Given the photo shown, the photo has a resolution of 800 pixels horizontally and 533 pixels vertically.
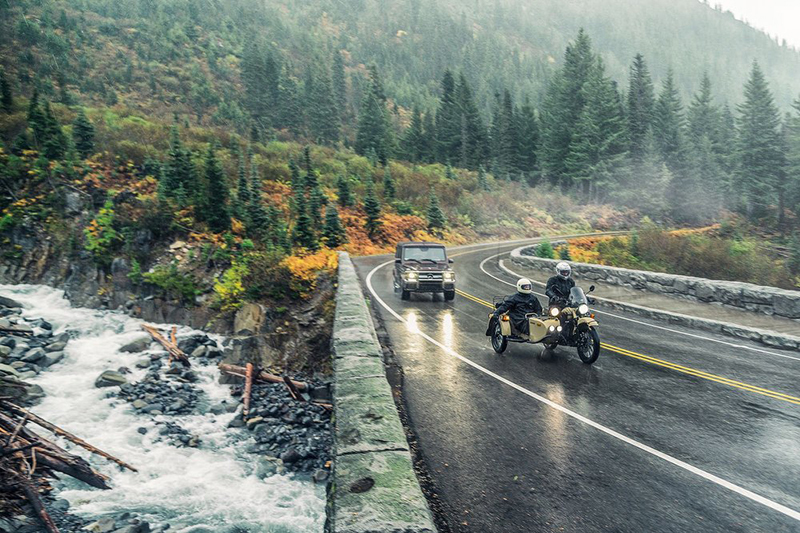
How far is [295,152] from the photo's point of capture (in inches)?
1622

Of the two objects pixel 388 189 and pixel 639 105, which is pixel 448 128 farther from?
pixel 388 189

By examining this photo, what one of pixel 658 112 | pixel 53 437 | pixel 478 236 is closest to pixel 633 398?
pixel 53 437

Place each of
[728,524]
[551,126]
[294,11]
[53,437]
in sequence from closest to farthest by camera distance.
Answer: [728,524], [53,437], [551,126], [294,11]

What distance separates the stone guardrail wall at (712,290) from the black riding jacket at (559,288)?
739cm

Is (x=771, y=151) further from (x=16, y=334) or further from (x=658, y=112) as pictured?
(x=16, y=334)

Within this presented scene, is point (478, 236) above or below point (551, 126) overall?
below

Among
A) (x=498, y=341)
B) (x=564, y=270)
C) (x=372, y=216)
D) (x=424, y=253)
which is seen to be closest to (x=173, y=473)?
(x=498, y=341)

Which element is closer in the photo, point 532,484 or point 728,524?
point 728,524

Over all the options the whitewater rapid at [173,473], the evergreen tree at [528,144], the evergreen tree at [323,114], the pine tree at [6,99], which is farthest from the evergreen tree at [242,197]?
the evergreen tree at [528,144]

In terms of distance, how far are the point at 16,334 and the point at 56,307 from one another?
393 cm

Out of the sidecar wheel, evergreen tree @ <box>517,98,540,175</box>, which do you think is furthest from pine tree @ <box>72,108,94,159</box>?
evergreen tree @ <box>517,98,540,175</box>

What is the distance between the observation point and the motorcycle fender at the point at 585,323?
29.9 ft

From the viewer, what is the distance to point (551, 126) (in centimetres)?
7012

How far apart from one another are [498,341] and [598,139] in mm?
60059
